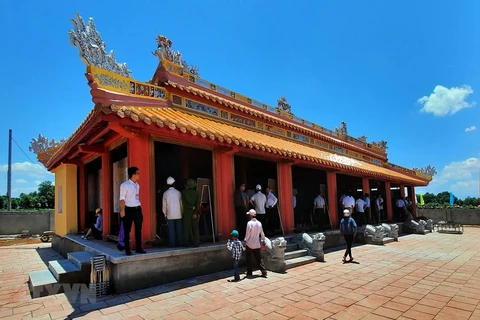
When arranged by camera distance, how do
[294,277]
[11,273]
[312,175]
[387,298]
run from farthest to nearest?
[312,175] → [11,273] → [294,277] → [387,298]

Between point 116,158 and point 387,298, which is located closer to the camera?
point 387,298

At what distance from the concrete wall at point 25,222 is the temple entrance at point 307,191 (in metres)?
16.4

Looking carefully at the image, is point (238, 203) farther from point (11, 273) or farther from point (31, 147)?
point (31, 147)

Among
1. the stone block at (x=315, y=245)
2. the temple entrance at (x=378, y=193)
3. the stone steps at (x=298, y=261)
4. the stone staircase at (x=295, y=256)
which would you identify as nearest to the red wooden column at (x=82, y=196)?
the stone staircase at (x=295, y=256)

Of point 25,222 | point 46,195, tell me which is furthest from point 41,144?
point 46,195

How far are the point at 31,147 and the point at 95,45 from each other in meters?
9.90

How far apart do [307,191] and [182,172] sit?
7138 mm

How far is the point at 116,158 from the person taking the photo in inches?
323

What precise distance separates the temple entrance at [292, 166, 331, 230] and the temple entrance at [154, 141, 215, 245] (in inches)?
180

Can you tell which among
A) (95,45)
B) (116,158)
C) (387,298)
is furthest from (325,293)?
(95,45)

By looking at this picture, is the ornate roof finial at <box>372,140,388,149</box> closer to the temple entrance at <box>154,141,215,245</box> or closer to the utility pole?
the temple entrance at <box>154,141,215,245</box>

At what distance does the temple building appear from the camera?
6359 millimetres

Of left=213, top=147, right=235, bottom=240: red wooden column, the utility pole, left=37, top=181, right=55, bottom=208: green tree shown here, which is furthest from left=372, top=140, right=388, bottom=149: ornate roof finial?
left=37, top=181, right=55, bottom=208: green tree

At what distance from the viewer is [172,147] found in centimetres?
916
